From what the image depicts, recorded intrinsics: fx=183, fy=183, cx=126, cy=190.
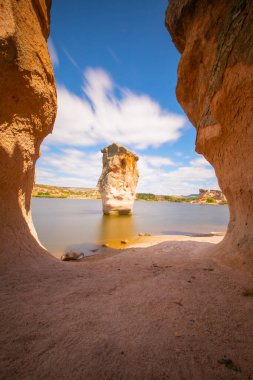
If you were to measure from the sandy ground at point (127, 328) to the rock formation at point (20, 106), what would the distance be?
1531mm

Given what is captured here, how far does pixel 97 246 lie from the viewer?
11305 mm

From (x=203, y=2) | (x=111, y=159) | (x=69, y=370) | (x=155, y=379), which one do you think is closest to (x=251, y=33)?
(x=203, y=2)

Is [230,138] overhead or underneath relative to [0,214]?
overhead

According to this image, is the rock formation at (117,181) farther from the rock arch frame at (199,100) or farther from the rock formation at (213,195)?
the rock formation at (213,195)

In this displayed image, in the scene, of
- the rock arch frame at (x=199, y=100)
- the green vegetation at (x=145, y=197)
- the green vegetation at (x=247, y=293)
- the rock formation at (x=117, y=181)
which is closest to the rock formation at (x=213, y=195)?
the green vegetation at (x=145, y=197)

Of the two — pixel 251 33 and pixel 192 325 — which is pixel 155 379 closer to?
pixel 192 325

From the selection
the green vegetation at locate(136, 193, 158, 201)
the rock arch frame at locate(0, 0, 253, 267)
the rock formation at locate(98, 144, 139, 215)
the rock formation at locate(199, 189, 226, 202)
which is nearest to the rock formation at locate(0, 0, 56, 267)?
the rock arch frame at locate(0, 0, 253, 267)

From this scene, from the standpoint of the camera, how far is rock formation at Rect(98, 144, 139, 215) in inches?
1169

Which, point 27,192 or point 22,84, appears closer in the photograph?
point 22,84

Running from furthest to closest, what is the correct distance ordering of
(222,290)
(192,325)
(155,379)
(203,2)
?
(203,2) → (222,290) → (192,325) → (155,379)

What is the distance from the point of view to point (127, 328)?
216cm

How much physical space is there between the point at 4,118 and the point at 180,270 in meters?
5.35

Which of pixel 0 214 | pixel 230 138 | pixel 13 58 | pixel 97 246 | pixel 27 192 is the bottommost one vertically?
pixel 97 246

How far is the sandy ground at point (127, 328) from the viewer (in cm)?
160
